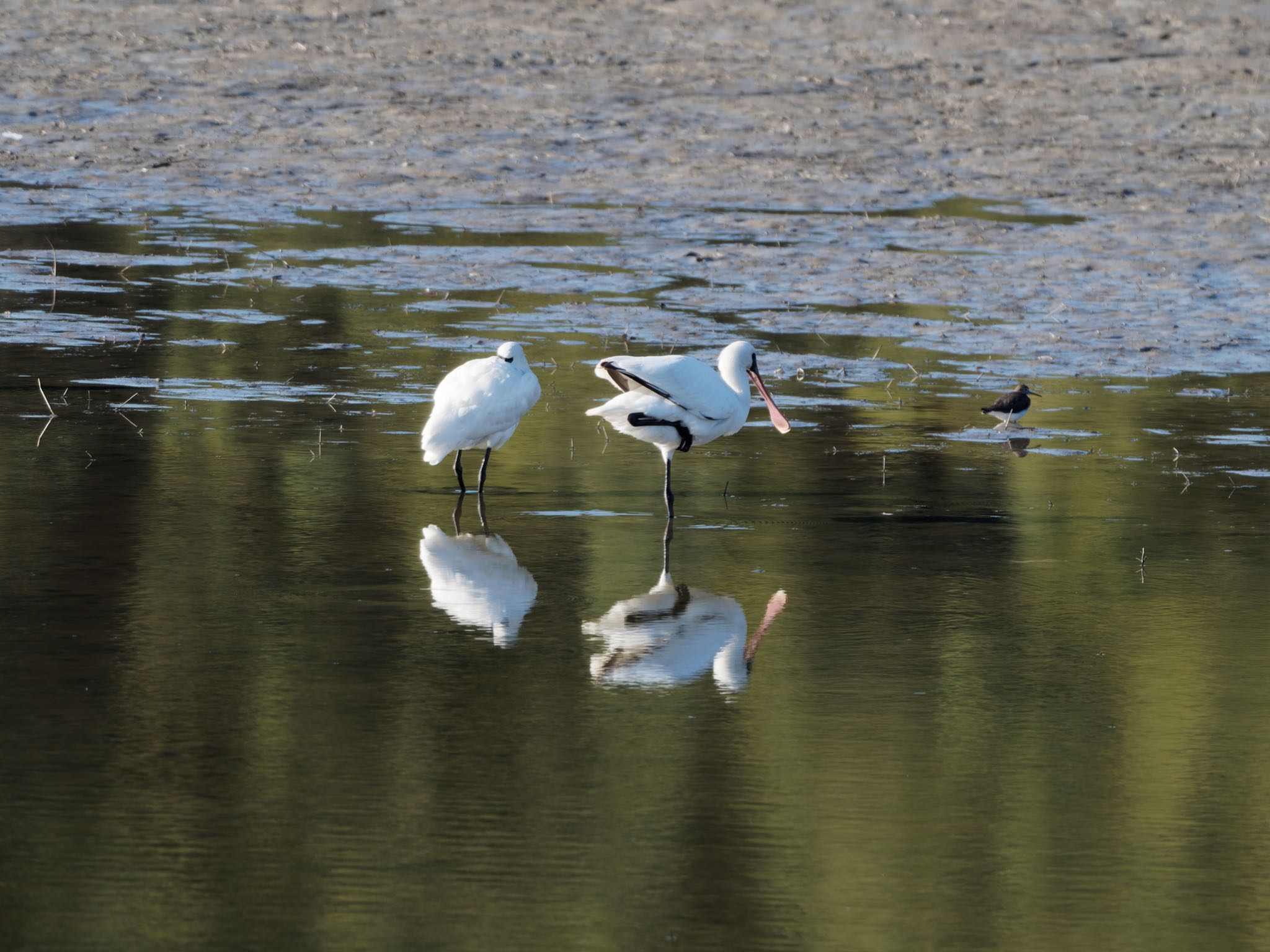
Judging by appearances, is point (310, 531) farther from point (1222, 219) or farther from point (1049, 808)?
point (1222, 219)

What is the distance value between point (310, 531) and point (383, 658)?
2.11m

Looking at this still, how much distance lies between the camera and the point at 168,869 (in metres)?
5.11

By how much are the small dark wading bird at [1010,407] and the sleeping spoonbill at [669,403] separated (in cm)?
237

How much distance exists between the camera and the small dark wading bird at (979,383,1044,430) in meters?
12.1

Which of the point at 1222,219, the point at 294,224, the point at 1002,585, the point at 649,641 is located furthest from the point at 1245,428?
the point at 294,224

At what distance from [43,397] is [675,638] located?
5926 mm

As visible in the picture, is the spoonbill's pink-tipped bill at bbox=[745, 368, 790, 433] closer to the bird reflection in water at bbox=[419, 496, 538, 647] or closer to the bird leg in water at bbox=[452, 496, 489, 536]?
the bird leg in water at bbox=[452, 496, 489, 536]

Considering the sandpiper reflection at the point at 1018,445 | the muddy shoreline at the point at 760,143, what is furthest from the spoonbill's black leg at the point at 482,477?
the muddy shoreline at the point at 760,143

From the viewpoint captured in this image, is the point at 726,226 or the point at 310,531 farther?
the point at 726,226

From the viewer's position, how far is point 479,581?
27.1ft

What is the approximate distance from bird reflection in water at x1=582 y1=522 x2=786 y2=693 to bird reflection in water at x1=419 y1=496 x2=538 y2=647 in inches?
13.2

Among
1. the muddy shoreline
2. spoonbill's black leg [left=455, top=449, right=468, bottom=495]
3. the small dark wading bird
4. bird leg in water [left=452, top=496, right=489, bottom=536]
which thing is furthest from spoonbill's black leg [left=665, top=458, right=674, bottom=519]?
the muddy shoreline

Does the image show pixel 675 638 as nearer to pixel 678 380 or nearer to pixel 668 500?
pixel 668 500

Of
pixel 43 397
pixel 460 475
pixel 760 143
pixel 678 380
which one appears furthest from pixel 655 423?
pixel 760 143
